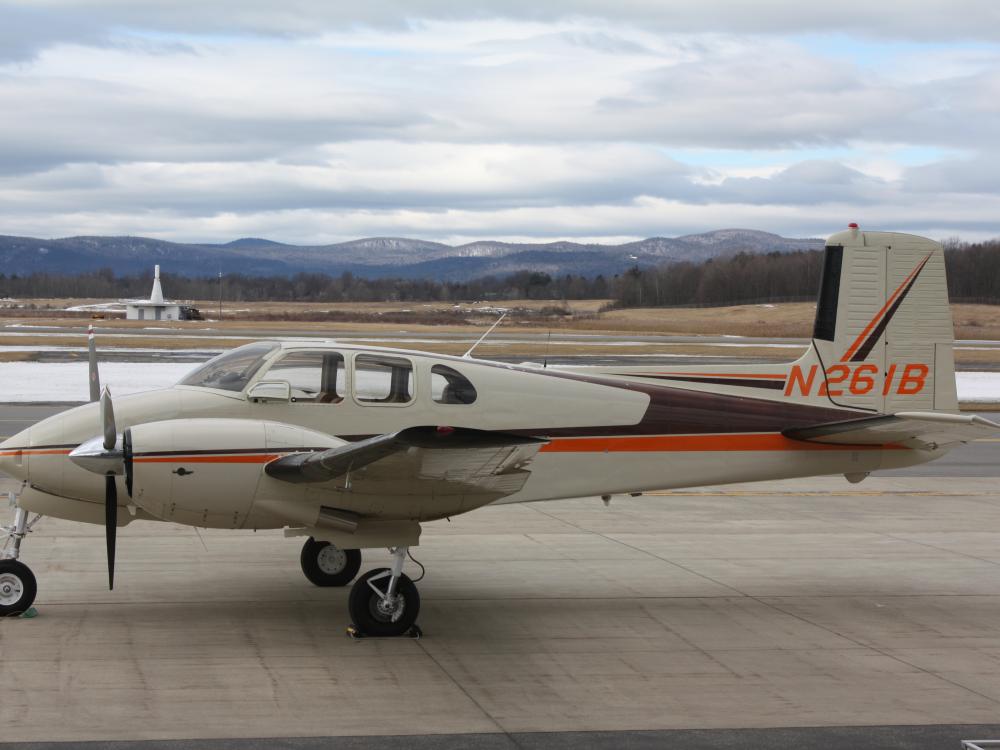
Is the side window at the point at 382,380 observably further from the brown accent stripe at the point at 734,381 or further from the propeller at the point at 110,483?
the brown accent stripe at the point at 734,381

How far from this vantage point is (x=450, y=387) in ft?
35.3

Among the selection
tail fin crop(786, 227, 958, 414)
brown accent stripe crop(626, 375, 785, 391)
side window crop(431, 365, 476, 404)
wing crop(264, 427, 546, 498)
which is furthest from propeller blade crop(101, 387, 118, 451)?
tail fin crop(786, 227, 958, 414)

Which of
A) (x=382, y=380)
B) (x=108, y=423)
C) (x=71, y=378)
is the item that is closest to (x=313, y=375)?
(x=382, y=380)

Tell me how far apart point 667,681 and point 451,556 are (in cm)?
488

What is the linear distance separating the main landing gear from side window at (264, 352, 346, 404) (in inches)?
105

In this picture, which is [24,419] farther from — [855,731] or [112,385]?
[855,731]

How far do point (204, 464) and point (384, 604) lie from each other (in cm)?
203

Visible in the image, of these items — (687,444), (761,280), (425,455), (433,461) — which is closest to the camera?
(425,455)

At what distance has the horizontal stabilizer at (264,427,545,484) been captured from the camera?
870 centimetres

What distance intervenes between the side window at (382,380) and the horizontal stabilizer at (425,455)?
1097mm

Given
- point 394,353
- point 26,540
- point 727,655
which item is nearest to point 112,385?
point 26,540

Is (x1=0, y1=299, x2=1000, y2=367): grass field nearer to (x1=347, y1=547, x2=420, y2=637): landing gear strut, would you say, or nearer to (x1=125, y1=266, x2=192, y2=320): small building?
(x1=125, y1=266, x2=192, y2=320): small building

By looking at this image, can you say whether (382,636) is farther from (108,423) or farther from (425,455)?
(108,423)

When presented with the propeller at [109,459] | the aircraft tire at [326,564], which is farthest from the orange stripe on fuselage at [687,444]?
the propeller at [109,459]
